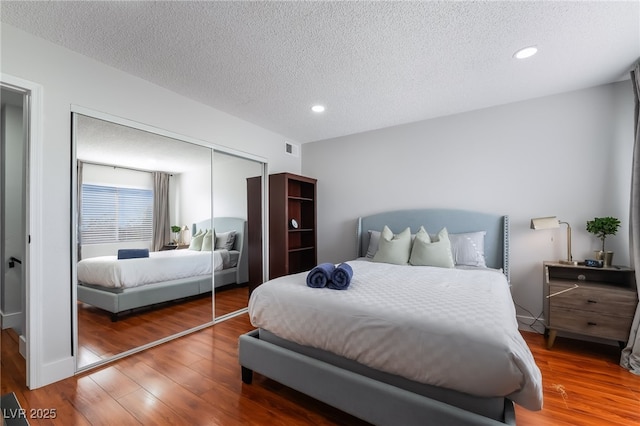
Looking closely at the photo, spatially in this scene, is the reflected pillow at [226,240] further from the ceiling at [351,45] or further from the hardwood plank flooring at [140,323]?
the ceiling at [351,45]

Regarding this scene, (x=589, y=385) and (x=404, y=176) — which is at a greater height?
(x=404, y=176)

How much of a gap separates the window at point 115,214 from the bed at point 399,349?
1.49m

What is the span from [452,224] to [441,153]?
37.0 inches

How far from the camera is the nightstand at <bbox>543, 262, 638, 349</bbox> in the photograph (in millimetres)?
2238

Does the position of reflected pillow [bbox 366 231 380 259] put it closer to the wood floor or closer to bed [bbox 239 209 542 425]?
bed [bbox 239 209 542 425]

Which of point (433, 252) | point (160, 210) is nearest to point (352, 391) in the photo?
point (433, 252)

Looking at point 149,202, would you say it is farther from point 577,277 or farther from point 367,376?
point 577,277

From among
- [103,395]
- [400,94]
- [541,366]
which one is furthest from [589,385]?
A: [103,395]

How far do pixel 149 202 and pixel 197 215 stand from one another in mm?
504

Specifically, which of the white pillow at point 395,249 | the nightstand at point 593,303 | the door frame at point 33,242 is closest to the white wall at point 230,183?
the door frame at point 33,242

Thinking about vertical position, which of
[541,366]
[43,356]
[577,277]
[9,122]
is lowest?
[541,366]

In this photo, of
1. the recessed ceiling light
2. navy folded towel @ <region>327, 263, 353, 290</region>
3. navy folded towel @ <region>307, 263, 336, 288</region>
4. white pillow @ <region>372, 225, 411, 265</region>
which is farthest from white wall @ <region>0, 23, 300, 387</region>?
the recessed ceiling light

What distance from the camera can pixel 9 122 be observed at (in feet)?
9.27

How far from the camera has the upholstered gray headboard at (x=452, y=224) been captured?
3.03 m
